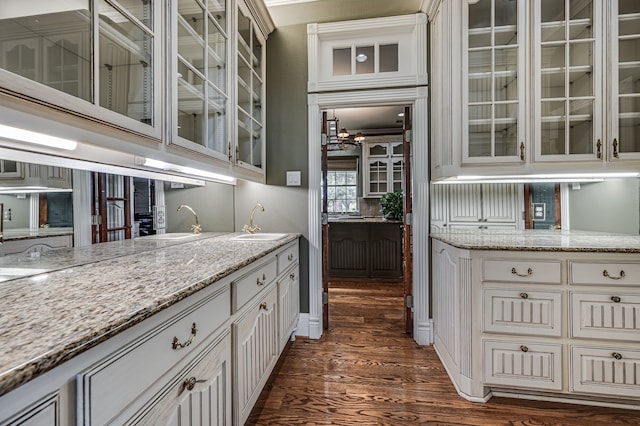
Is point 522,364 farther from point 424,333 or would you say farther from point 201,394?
point 201,394

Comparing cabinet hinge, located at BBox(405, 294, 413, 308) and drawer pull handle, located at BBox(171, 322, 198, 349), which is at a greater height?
drawer pull handle, located at BBox(171, 322, 198, 349)

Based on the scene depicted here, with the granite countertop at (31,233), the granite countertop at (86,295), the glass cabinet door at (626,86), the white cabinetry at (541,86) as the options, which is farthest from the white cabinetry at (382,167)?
the granite countertop at (31,233)

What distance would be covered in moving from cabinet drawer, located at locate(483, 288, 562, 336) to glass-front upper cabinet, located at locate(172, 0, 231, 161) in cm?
181

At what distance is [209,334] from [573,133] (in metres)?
2.42

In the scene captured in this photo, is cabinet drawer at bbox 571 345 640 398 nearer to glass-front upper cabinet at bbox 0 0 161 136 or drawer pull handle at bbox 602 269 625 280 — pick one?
drawer pull handle at bbox 602 269 625 280

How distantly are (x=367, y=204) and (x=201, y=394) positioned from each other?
5789 mm

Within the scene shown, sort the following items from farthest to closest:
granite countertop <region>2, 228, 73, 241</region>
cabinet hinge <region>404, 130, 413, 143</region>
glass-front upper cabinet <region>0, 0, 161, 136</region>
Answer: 1. cabinet hinge <region>404, 130, 413, 143</region>
2. granite countertop <region>2, 228, 73, 241</region>
3. glass-front upper cabinet <region>0, 0, 161, 136</region>

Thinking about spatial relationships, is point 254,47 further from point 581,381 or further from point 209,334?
point 581,381

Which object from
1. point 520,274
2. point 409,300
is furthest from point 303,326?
point 520,274

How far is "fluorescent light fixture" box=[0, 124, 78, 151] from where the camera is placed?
86 cm

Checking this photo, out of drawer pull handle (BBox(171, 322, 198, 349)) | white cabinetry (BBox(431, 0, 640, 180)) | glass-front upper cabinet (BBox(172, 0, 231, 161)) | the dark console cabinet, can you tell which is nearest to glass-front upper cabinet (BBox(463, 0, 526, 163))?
white cabinetry (BBox(431, 0, 640, 180))

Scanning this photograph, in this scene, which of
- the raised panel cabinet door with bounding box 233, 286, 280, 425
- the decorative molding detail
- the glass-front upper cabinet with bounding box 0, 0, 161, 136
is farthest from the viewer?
the decorative molding detail

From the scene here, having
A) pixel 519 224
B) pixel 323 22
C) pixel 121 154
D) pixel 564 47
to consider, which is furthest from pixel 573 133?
pixel 121 154

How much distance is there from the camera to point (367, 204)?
21.5 ft
